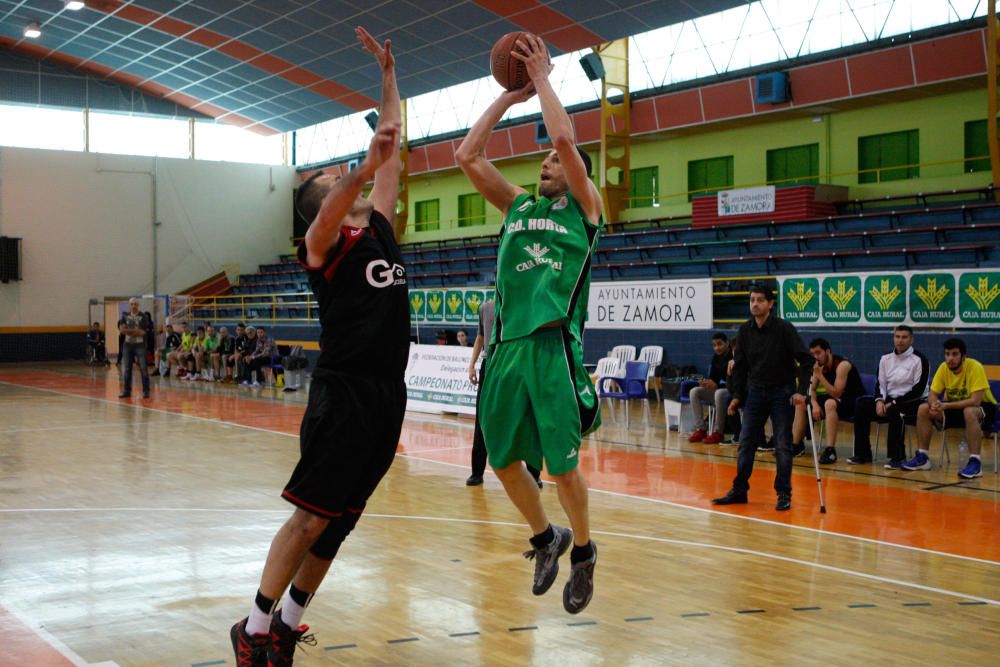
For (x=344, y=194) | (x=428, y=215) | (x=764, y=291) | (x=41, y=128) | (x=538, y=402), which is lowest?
(x=538, y=402)

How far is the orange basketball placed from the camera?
3.77m

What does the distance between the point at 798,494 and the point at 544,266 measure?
16.0 feet

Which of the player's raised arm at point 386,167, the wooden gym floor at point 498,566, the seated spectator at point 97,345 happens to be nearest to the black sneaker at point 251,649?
the wooden gym floor at point 498,566

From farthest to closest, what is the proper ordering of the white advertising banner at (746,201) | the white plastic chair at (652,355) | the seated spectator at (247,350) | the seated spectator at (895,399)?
Result: the white advertising banner at (746,201) < the seated spectator at (247,350) < the white plastic chair at (652,355) < the seated spectator at (895,399)

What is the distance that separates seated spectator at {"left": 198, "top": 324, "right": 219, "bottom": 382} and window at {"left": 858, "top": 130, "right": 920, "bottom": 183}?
43.7 feet

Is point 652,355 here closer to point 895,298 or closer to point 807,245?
point 807,245

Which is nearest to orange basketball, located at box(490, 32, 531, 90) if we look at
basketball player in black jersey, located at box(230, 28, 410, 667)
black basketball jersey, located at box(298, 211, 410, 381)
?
basketball player in black jersey, located at box(230, 28, 410, 667)

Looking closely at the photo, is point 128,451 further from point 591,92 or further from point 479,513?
point 591,92

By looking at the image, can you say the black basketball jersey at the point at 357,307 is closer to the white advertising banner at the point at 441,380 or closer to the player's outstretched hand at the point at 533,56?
the player's outstretched hand at the point at 533,56

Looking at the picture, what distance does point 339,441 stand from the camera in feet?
10.6

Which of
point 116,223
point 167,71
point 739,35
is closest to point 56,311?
point 116,223

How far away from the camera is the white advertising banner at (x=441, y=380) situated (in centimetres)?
1278

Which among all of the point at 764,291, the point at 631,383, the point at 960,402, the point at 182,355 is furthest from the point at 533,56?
the point at 182,355

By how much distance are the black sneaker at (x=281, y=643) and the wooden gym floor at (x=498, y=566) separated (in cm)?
35
